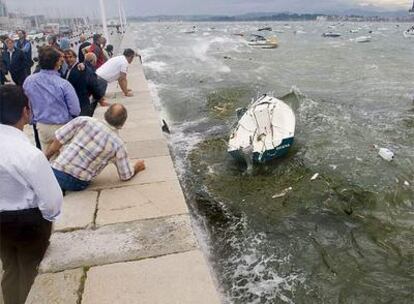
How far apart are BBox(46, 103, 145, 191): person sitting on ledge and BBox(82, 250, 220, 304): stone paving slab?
5.76ft

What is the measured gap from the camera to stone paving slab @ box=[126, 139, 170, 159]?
23.1 ft

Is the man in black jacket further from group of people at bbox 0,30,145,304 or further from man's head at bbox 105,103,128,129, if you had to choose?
man's head at bbox 105,103,128,129

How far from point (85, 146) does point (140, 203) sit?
0.99m

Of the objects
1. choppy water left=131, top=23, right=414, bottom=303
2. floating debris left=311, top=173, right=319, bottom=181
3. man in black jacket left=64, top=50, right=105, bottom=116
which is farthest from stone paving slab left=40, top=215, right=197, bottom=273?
floating debris left=311, top=173, right=319, bottom=181

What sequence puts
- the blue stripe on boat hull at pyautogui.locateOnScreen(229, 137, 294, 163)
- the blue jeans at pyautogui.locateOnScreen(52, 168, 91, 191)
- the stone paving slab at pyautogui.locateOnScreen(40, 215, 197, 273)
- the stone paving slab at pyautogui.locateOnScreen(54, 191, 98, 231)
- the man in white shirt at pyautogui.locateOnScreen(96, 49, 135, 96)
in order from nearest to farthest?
the stone paving slab at pyautogui.locateOnScreen(40, 215, 197, 273) < the stone paving slab at pyautogui.locateOnScreen(54, 191, 98, 231) < the blue jeans at pyautogui.locateOnScreen(52, 168, 91, 191) < the blue stripe on boat hull at pyautogui.locateOnScreen(229, 137, 294, 163) < the man in white shirt at pyautogui.locateOnScreen(96, 49, 135, 96)

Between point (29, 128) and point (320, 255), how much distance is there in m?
7.17

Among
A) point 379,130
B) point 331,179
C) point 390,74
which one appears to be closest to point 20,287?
point 331,179

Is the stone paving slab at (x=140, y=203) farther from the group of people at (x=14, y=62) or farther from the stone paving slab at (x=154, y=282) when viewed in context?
the group of people at (x=14, y=62)

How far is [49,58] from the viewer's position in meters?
5.53

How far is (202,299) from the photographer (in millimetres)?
3367

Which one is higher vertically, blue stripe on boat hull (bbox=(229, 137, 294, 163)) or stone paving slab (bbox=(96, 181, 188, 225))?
stone paving slab (bbox=(96, 181, 188, 225))

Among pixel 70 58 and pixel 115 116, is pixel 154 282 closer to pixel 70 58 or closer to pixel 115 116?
pixel 115 116

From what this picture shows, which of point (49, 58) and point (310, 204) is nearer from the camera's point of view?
point (49, 58)

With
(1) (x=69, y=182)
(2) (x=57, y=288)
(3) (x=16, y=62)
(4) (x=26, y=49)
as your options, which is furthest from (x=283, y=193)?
(4) (x=26, y=49)
